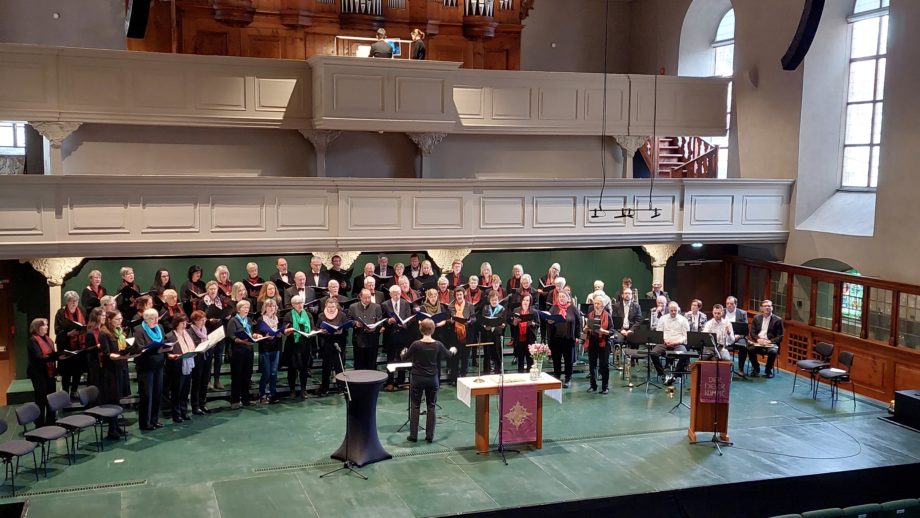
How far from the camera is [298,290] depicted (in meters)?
12.4

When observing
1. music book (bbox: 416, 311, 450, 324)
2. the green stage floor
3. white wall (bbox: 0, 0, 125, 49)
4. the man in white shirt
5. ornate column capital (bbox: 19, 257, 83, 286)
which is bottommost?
the green stage floor

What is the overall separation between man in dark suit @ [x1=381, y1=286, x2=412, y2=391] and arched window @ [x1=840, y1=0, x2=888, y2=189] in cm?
Result: 837

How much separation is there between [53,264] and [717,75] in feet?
43.3

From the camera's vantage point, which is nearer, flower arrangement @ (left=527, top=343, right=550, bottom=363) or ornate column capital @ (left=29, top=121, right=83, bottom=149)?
flower arrangement @ (left=527, top=343, right=550, bottom=363)

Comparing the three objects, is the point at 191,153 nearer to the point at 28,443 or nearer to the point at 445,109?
the point at 445,109

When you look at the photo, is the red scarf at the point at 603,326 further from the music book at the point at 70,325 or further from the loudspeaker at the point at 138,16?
the loudspeaker at the point at 138,16

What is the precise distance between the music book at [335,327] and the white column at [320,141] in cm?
384

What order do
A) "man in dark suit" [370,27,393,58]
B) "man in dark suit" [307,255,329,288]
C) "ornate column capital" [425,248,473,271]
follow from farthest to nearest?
"ornate column capital" [425,248,473,271] → "man in dark suit" [370,27,393,58] → "man in dark suit" [307,255,329,288]

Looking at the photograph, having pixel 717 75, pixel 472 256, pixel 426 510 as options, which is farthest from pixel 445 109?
pixel 426 510

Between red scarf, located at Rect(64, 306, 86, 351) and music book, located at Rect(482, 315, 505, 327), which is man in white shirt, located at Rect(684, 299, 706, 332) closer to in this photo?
music book, located at Rect(482, 315, 505, 327)

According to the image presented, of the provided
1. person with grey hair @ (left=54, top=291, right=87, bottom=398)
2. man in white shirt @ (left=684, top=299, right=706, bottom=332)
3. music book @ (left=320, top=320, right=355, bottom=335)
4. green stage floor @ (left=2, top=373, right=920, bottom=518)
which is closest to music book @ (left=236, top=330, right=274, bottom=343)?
music book @ (left=320, top=320, right=355, bottom=335)

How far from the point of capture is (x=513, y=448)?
33.5 feet

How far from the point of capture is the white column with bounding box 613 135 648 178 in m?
16.6

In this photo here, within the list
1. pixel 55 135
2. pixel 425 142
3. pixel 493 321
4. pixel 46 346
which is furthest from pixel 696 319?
pixel 55 135
